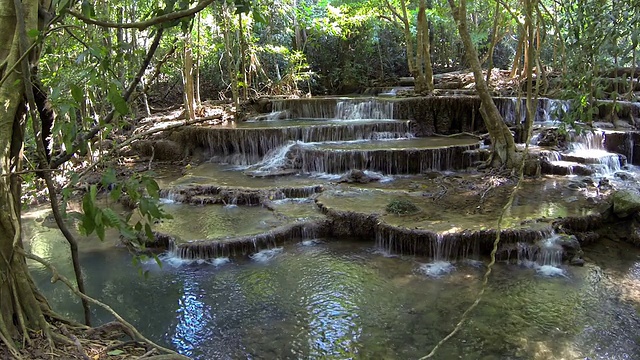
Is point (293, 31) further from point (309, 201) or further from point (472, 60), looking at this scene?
point (309, 201)

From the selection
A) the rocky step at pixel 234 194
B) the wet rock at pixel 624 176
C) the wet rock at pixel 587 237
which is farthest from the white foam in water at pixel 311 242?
the wet rock at pixel 624 176

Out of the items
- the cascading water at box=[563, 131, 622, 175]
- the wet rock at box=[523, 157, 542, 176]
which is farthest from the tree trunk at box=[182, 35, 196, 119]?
the cascading water at box=[563, 131, 622, 175]

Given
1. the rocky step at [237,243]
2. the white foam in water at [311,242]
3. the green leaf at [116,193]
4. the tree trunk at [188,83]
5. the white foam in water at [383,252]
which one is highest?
the tree trunk at [188,83]

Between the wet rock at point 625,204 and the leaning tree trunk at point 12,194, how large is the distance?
24.6 ft

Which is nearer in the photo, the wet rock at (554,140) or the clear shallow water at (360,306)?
the clear shallow water at (360,306)

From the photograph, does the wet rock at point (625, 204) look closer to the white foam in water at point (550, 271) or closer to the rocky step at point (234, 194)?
the white foam in water at point (550, 271)

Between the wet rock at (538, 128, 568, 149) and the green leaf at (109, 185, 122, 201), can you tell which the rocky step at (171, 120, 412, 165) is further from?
the green leaf at (109, 185, 122, 201)

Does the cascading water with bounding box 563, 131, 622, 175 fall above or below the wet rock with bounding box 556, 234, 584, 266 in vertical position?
above

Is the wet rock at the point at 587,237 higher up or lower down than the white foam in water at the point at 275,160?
lower down

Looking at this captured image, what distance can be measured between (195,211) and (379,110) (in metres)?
7.09

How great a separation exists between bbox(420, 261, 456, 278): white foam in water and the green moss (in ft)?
3.74

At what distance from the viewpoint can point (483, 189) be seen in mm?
8602

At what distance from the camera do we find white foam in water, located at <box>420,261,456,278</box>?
243 inches

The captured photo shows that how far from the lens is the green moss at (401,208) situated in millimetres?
7418
